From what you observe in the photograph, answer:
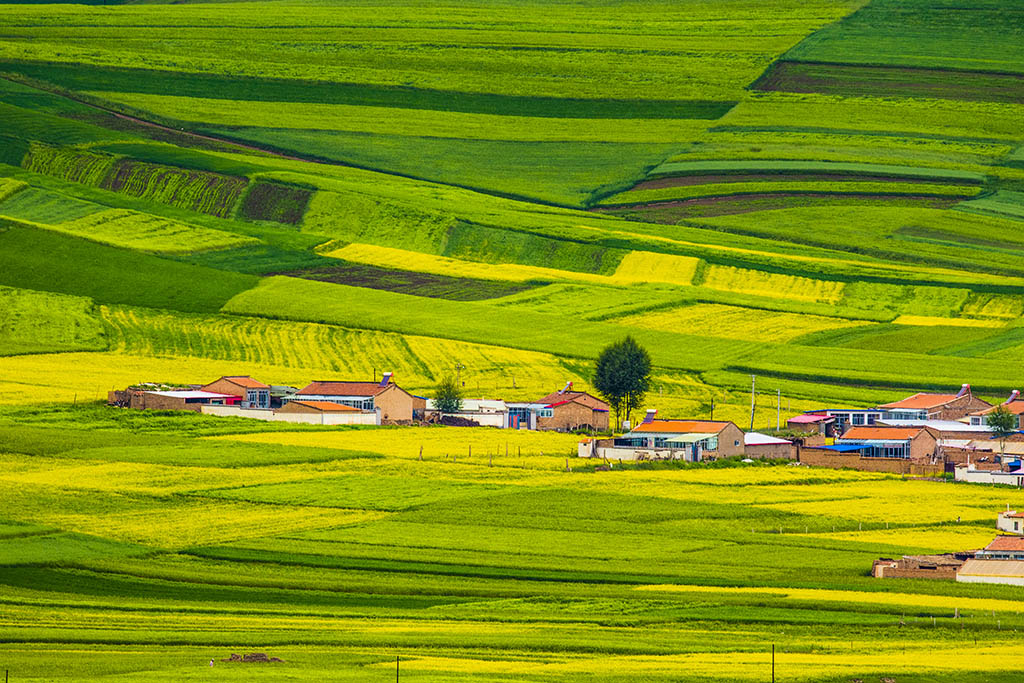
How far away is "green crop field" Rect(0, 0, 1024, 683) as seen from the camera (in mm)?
66000

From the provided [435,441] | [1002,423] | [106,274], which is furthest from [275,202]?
[1002,423]

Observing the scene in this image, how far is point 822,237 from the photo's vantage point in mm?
175250

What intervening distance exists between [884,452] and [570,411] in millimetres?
21320

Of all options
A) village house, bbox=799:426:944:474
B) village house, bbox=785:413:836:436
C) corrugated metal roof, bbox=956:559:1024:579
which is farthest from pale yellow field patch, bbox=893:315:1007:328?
corrugated metal roof, bbox=956:559:1024:579

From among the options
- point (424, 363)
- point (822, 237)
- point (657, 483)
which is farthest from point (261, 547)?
point (822, 237)

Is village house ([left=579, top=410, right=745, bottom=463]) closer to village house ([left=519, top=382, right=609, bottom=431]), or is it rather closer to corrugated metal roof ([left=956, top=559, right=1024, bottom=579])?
village house ([left=519, top=382, right=609, bottom=431])

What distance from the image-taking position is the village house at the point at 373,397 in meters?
119

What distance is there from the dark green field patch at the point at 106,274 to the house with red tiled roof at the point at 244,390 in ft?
78.0

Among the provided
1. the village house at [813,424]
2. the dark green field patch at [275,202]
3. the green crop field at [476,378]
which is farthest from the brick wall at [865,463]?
the dark green field patch at [275,202]

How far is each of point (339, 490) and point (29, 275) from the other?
211 feet

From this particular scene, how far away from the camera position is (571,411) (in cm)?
12300

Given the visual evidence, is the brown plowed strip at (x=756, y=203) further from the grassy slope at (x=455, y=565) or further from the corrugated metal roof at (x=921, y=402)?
the grassy slope at (x=455, y=565)

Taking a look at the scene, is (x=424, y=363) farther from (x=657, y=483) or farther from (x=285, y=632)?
(x=285, y=632)

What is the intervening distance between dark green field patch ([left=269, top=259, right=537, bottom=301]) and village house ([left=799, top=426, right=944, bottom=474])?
44.3 meters
